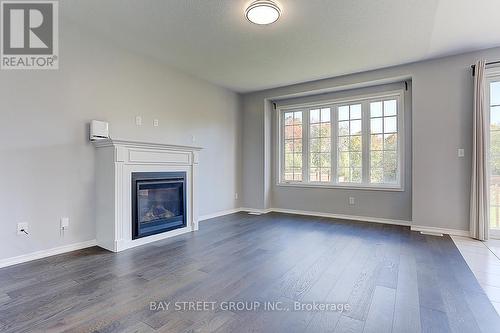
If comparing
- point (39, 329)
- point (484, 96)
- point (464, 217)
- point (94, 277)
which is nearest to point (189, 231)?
point (94, 277)

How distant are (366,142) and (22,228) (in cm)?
497

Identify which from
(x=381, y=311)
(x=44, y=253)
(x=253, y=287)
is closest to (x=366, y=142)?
(x=381, y=311)

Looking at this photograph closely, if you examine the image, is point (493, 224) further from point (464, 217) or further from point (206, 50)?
point (206, 50)

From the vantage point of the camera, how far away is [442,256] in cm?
281

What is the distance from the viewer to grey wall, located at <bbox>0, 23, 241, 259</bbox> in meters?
2.61

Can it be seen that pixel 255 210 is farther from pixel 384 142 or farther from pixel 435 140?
pixel 435 140

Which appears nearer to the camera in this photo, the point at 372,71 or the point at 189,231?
the point at 189,231

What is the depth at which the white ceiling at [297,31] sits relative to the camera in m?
2.64

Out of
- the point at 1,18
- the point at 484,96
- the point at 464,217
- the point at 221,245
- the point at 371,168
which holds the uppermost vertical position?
the point at 1,18

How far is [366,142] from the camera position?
15.6 feet

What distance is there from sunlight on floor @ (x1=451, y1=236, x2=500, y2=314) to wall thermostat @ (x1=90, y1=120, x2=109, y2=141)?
3977 mm

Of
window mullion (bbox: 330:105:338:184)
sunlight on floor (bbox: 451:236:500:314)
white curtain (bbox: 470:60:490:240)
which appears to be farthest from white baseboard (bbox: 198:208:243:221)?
white curtain (bbox: 470:60:490:240)

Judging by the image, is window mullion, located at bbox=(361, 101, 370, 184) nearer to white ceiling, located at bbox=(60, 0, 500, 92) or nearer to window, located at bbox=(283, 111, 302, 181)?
white ceiling, located at bbox=(60, 0, 500, 92)

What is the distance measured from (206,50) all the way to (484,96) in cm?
376
